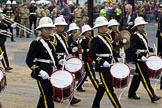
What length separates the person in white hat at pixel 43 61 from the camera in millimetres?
7789

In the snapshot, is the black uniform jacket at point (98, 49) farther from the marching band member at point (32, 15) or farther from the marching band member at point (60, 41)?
the marching band member at point (32, 15)

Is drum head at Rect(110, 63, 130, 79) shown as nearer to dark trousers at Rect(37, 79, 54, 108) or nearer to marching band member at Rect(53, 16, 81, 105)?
marching band member at Rect(53, 16, 81, 105)

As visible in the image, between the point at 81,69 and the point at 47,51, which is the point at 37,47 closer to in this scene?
the point at 47,51

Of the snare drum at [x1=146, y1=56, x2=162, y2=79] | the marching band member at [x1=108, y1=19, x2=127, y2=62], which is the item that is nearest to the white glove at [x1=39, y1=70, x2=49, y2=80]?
the marching band member at [x1=108, y1=19, x2=127, y2=62]

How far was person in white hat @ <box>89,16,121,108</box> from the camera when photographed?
877 centimetres

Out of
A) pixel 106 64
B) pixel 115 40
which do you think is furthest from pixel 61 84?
pixel 115 40

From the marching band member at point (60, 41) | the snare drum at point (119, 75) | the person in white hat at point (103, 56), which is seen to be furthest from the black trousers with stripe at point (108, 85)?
the marching band member at point (60, 41)

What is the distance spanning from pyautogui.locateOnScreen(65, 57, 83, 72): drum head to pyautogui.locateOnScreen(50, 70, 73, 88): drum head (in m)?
1.99

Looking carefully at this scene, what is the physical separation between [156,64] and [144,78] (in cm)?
40

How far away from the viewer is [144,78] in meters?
10.1

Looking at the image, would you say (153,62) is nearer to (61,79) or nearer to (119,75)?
(119,75)

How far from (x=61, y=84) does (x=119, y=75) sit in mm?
1565

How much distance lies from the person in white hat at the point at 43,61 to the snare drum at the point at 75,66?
191cm

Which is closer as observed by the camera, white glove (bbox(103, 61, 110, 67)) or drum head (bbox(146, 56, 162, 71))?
white glove (bbox(103, 61, 110, 67))
